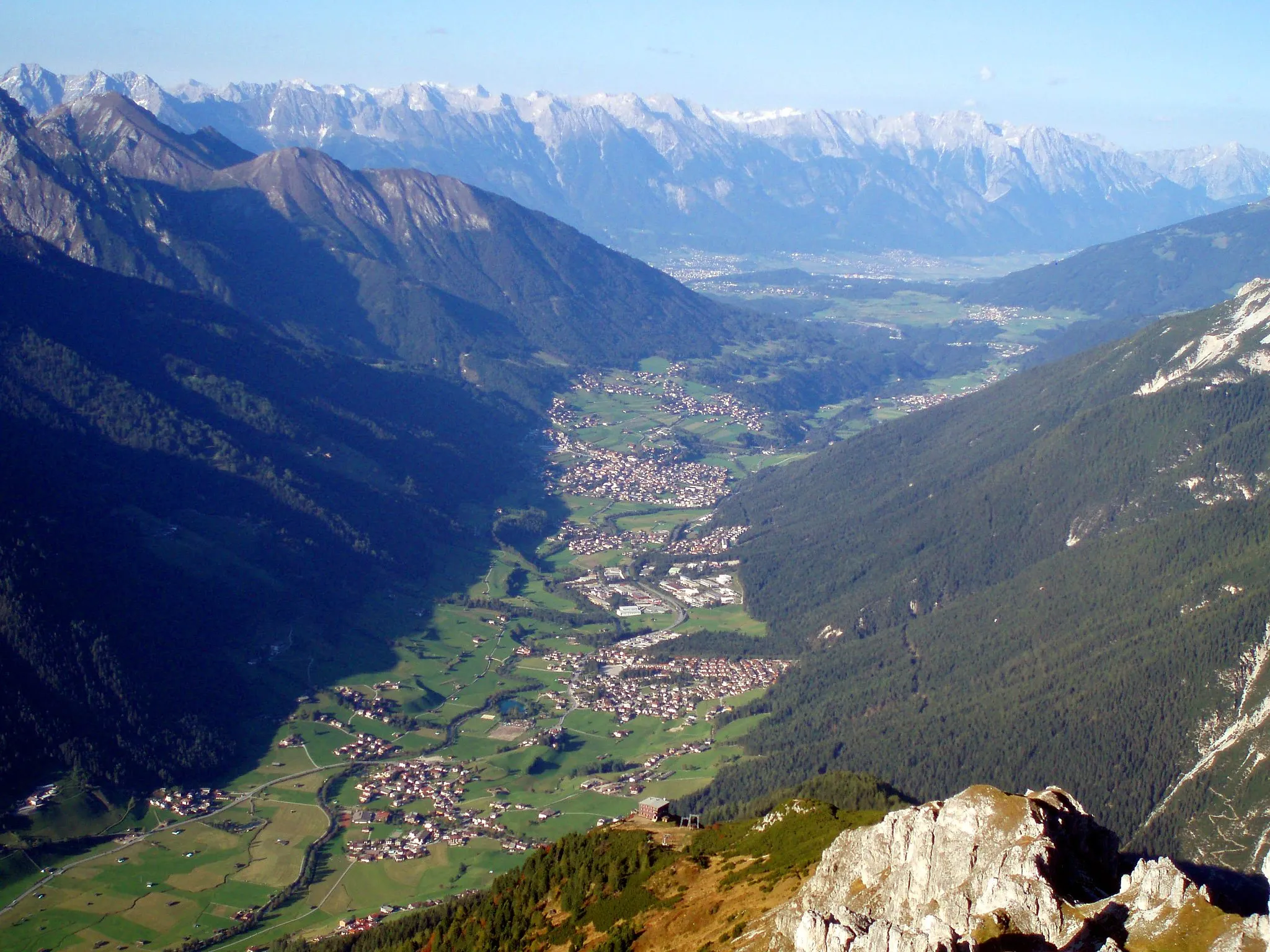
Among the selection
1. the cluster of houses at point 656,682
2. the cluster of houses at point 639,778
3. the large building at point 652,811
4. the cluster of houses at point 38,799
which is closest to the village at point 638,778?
the cluster of houses at point 639,778

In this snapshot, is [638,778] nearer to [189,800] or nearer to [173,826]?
[189,800]

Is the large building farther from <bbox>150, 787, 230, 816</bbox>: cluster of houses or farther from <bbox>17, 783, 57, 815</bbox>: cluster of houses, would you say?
<bbox>17, 783, 57, 815</bbox>: cluster of houses

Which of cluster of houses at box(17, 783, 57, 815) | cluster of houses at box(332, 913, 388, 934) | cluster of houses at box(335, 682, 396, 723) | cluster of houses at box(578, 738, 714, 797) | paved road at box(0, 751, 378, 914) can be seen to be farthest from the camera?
cluster of houses at box(335, 682, 396, 723)

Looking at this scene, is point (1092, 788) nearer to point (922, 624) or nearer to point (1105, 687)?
point (1105, 687)

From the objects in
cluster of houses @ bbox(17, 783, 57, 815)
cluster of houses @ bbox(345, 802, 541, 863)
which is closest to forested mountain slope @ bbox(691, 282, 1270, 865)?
cluster of houses @ bbox(345, 802, 541, 863)

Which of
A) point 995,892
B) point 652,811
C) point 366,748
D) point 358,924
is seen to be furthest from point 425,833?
point 995,892

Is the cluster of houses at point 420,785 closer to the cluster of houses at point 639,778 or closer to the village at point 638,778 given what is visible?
the cluster of houses at point 639,778
